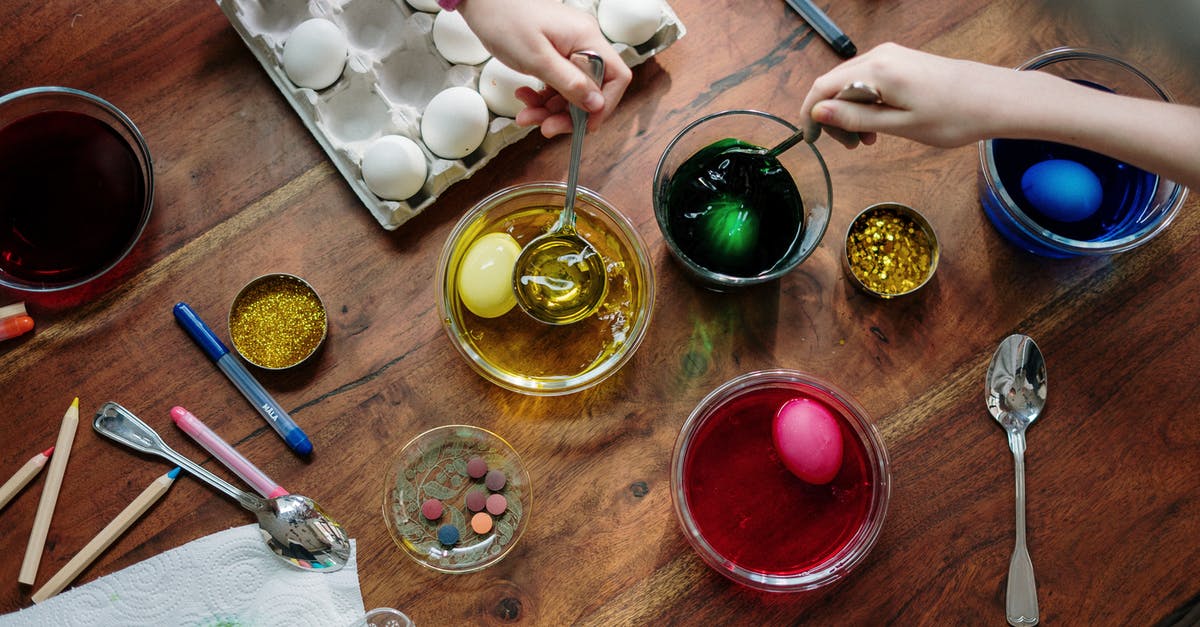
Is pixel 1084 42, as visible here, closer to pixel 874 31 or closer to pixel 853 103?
pixel 874 31

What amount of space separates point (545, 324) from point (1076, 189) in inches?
27.0

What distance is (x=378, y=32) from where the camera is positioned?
Result: 1.07m

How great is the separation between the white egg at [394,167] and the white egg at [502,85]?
0.11 meters


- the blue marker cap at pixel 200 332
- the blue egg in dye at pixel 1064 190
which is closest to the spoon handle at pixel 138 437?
the blue marker cap at pixel 200 332

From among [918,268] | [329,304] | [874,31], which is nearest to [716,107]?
[874,31]

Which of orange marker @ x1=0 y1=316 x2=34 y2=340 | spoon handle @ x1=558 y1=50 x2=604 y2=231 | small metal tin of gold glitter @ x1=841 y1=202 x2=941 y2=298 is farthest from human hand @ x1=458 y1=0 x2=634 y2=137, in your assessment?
orange marker @ x1=0 y1=316 x2=34 y2=340

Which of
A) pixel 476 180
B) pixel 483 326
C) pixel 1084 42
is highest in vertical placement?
pixel 1084 42

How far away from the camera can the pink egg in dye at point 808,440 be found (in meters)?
0.97

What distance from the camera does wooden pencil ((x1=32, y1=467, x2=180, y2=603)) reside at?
3.26 ft

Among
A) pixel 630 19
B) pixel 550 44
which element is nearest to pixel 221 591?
pixel 550 44

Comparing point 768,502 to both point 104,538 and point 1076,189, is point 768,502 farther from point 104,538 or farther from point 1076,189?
point 104,538

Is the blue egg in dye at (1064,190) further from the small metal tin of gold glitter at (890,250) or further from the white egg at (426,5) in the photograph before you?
the white egg at (426,5)

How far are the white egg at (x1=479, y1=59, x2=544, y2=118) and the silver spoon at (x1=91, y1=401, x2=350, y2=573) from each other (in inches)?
21.8

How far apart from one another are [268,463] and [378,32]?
0.59 m
